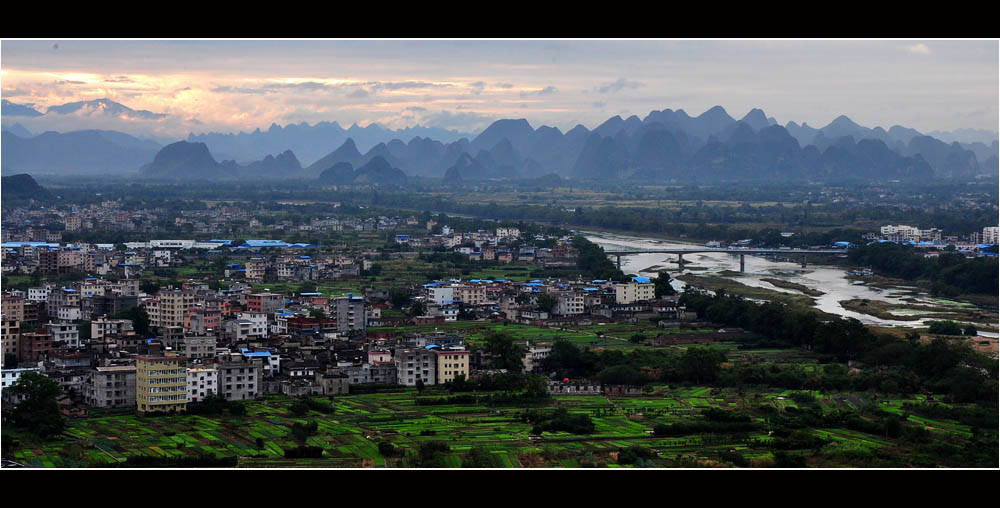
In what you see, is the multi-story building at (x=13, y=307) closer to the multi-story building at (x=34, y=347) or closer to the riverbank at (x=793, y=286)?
the multi-story building at (x=34, y=347)

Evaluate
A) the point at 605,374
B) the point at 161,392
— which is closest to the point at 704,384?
the point at 605,374

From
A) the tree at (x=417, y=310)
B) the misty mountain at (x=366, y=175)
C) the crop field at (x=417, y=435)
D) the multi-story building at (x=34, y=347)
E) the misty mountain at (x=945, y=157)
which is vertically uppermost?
the misty mountain at (x=945, y=157)

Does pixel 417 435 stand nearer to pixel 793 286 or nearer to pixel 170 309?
pixel 170 309

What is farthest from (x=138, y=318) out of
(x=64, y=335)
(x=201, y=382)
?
(x=201, y=382)

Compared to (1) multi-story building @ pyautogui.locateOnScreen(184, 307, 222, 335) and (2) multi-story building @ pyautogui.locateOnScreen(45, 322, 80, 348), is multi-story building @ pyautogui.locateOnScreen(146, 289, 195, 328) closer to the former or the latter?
(1) multi-story building @ pyautogui.locateOnScreen(184, 307, 222, 335)

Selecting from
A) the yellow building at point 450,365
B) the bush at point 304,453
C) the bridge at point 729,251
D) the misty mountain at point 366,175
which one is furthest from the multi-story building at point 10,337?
the misty mountain at point 366,175

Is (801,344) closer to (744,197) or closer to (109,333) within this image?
(109,333)

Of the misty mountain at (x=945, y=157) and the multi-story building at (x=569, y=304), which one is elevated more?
the misty mountain at (x=945, y=157)
